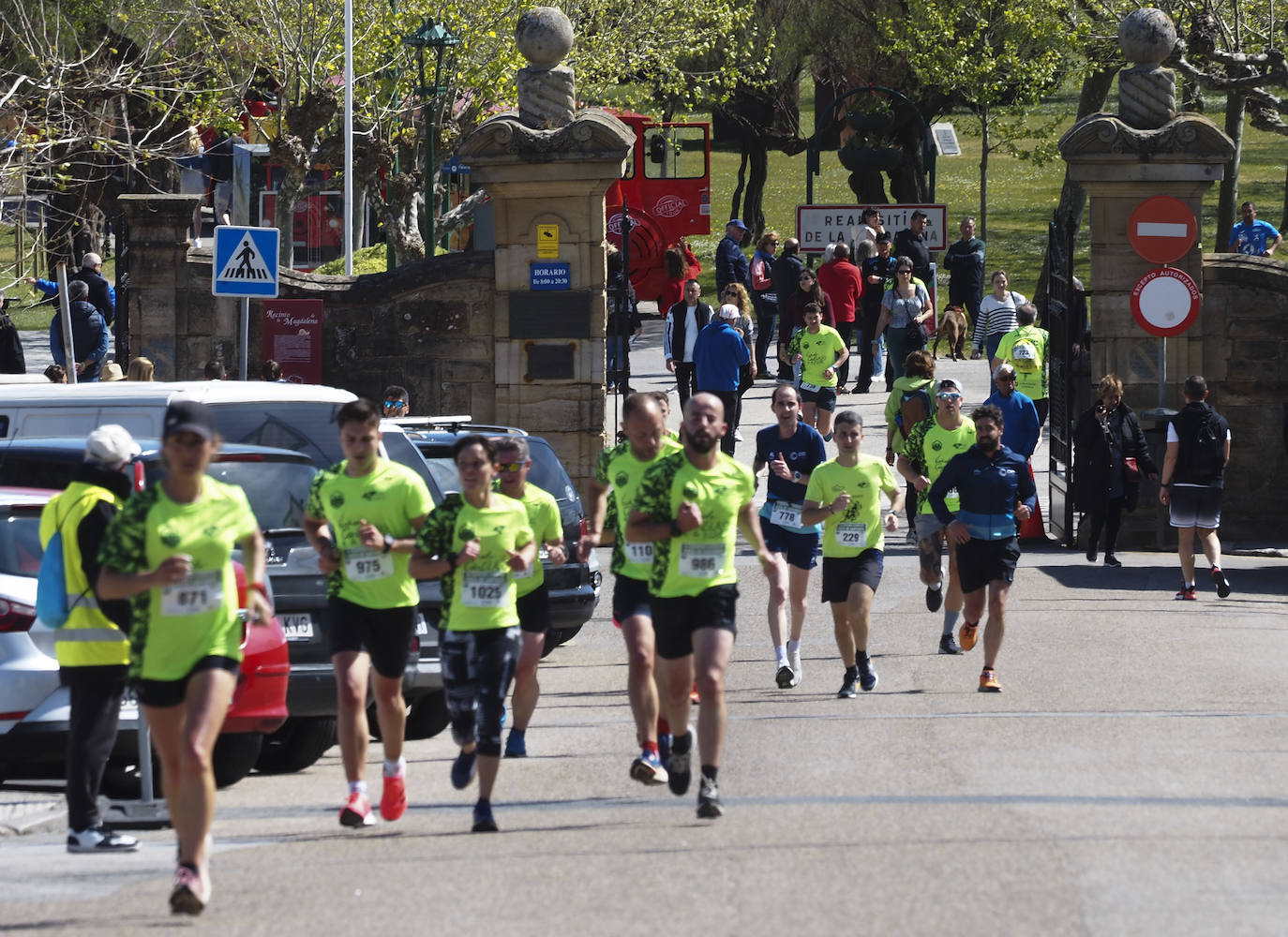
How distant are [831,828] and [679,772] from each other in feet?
2.75

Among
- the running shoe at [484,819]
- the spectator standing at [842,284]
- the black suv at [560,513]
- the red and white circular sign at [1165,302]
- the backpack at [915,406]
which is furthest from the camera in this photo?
the spectator standing at [842,284]

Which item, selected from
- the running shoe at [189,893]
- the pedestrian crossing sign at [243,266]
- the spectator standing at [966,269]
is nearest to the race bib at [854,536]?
the running shoe at [189,893]

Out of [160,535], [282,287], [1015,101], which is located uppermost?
[1015,101]

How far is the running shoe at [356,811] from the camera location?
8406 millimetres

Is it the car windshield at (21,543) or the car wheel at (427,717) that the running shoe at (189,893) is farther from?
the car wheel at (427,717)

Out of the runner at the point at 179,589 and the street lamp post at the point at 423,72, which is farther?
the street lamp post at the point at 423,72

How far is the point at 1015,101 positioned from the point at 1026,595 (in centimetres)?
2468

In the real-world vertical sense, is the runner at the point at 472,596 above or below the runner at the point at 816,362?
below

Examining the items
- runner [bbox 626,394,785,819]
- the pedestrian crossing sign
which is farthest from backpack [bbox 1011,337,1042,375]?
runner [bbox 626,394,785,819]

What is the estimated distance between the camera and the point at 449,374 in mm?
19688

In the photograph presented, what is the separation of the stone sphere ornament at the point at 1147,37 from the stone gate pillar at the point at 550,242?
474cm

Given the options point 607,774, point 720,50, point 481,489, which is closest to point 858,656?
point 607,774

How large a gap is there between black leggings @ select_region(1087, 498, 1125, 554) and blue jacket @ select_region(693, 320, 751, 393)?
431 cm

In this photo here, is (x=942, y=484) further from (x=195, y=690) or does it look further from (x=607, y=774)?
(x=195, y=690)
